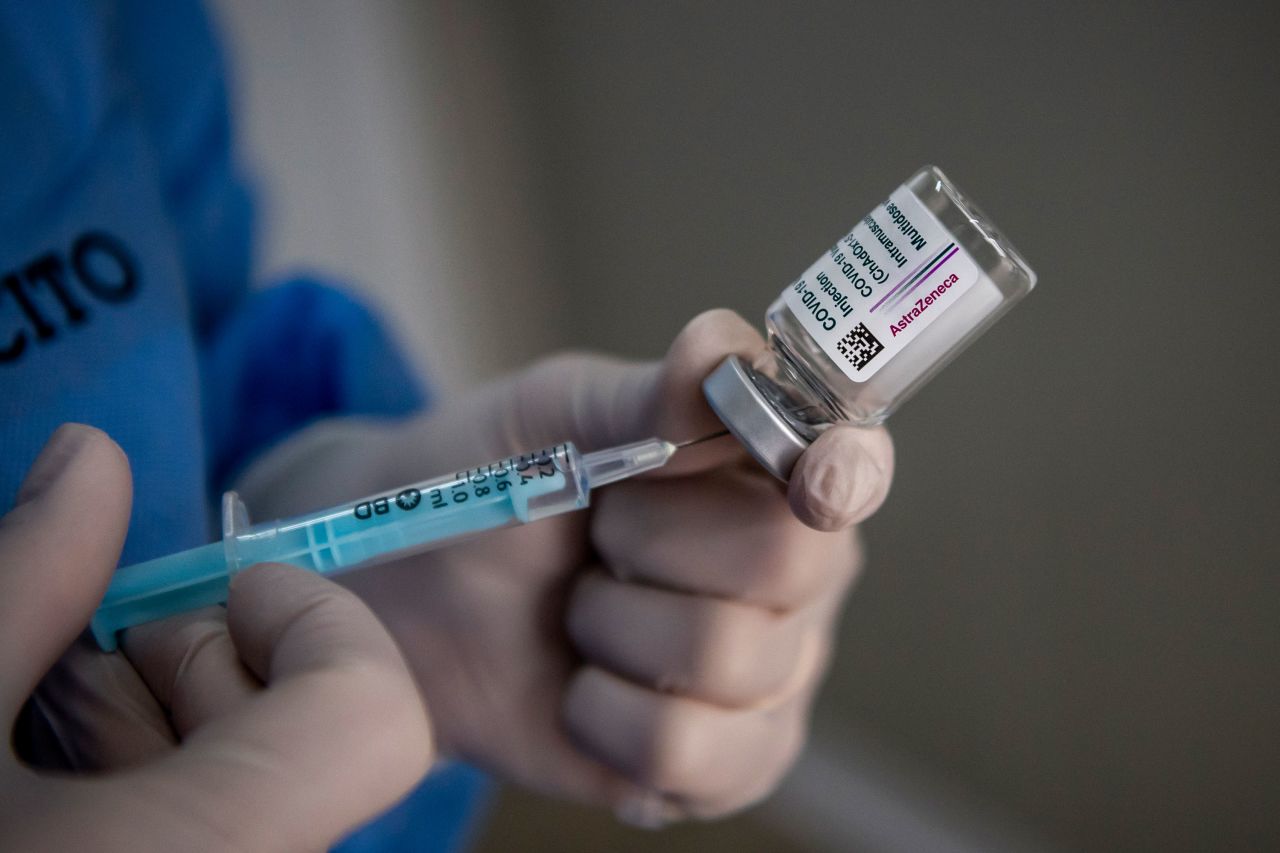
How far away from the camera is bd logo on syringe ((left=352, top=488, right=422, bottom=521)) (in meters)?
0.65

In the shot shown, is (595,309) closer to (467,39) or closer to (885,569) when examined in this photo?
(467,39)

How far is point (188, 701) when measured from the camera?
0.54 m

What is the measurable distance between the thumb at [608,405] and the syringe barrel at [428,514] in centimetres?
9

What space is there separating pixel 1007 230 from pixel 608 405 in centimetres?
57

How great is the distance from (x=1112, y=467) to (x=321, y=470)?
0.93 metres

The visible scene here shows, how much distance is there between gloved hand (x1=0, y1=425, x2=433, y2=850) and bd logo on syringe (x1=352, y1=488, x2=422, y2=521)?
75 mm

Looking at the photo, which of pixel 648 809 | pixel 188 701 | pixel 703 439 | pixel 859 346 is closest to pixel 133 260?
pixel 188 701

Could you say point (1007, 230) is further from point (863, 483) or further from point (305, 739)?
point (305, 739)

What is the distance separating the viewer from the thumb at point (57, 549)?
47 cm

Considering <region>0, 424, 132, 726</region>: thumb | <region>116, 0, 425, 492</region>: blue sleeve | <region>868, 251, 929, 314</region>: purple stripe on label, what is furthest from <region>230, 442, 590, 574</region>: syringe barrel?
<region>116, 0, 425, 492</region>: blue sleeve

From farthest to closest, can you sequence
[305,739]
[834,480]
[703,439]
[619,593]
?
[619,593] < [703,439] < [834,480] < [305,739]

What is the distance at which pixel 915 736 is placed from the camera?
1461 millimetres

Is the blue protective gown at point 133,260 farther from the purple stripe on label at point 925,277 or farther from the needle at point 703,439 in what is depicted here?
the purple stripe on label at point 925,277

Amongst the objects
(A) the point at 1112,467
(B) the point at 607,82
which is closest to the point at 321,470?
(B) the point at 607,82
